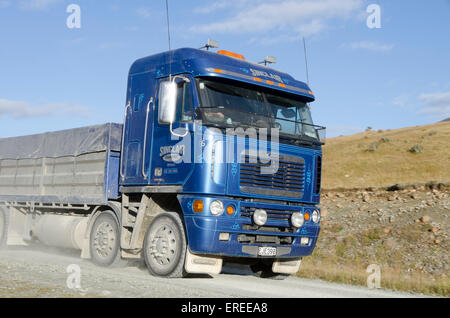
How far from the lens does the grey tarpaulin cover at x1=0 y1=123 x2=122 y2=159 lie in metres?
11.5

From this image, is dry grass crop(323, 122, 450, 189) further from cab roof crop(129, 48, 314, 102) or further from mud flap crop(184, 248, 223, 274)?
mud flap crop(184, 248, 223, 274)

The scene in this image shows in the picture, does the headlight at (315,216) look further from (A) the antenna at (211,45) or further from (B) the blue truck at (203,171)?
(A) the antenna at (211,45)

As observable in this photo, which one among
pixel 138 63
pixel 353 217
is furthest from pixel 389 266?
pixel 138 63

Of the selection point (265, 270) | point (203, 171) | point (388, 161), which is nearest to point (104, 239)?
point (265, 270)

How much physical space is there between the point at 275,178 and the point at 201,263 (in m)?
1.87

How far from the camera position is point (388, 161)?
126ft

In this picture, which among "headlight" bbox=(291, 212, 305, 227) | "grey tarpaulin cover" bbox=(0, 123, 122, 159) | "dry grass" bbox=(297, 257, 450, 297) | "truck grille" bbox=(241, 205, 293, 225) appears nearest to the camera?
"truck grille" bbox=(241, 205, 293, 225)

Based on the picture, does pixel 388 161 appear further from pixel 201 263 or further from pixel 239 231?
pixel 201 263

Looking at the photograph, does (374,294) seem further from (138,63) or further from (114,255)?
(138,63)

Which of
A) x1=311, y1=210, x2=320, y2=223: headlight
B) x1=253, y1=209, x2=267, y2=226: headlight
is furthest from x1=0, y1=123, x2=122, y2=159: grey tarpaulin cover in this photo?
x1=311, y1=210, x2=320, y2=223: headlight

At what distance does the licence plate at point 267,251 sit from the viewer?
31.1ft

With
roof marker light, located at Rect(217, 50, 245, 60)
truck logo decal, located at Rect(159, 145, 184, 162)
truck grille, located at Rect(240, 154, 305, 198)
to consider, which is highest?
roof marker light, located at Rect(217, 50, 245, 60)

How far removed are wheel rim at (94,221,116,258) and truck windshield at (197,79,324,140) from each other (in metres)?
3.62

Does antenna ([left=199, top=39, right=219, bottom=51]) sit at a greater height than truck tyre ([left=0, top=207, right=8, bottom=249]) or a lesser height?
greater
